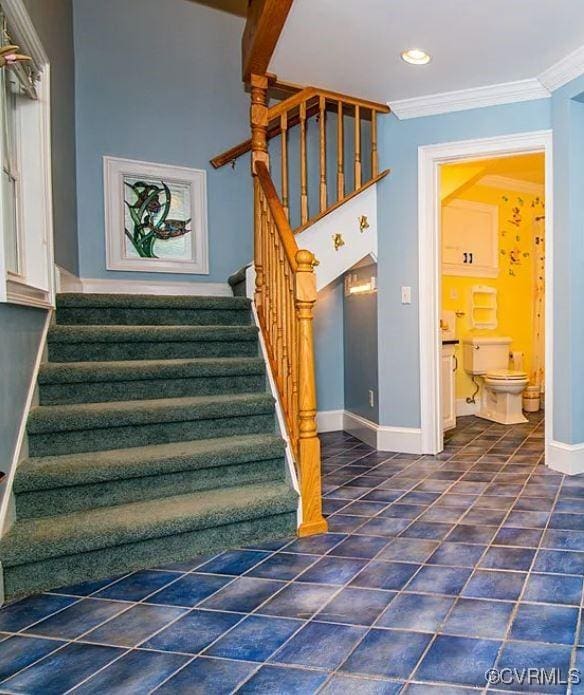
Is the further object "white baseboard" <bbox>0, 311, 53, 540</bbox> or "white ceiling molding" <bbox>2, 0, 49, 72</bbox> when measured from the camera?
"white ceiling molding" <bbox>2, 0, 49, 72</bbox>

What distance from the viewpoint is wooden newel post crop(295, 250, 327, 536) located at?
2.17 metres

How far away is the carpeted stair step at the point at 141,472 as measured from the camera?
6.37 ft

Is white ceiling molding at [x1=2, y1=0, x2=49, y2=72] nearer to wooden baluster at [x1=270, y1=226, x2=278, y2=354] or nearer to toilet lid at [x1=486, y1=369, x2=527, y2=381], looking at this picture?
wooden baluster at [x1=270, y1=226, x2=278, y2=354]

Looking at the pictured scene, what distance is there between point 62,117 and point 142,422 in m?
2.14

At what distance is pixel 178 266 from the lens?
393 cm

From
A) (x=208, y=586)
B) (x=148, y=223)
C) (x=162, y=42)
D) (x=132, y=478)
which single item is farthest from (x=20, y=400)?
(x=162, y=42)

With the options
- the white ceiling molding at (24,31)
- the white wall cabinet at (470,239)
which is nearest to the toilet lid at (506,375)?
the white wall cabinet at (470,239)

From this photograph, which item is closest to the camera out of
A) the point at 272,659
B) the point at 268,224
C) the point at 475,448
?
the point at 272,659

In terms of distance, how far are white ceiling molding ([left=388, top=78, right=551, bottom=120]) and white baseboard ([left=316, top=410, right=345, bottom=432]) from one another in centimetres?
242

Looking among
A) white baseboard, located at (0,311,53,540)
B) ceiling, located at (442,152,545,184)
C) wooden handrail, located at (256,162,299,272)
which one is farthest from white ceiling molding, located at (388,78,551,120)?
white baseboard, located at (0,311,53,540)

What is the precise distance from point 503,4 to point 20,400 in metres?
2.92

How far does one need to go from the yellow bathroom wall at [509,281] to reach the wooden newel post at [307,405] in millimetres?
3290

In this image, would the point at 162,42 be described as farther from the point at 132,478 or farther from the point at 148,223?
the point at 132,478

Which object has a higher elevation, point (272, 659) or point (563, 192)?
point (563, 192)
